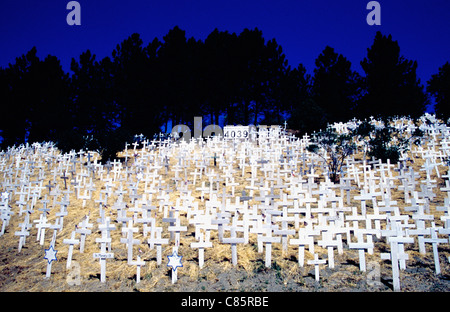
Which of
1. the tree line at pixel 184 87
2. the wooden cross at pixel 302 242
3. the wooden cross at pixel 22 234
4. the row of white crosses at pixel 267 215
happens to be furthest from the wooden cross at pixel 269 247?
the tree line at pixel 184 87

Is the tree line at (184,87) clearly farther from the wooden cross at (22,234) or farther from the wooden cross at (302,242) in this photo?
the wooden cross at (302,242)

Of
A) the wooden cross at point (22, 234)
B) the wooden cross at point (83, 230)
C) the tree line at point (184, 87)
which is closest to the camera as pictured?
the wooden cross at point (83, 230)

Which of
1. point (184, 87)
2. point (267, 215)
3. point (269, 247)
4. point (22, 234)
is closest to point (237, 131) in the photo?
point (184, 87)

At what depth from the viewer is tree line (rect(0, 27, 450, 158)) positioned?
27.5 metres

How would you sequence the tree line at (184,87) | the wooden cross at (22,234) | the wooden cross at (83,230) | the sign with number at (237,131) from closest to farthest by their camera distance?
the wooden cross at (83,230), the wooden cross at (22,234), the sign with number at (237,131), the tree line at (184,87)

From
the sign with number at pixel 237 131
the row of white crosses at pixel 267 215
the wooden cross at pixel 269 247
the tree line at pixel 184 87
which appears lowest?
the wooden cross at pixel 269 247

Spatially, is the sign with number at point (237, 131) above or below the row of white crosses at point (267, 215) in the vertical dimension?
above

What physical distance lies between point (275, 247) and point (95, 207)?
576cm

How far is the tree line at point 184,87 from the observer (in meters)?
27.5

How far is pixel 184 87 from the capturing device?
28.9 meters

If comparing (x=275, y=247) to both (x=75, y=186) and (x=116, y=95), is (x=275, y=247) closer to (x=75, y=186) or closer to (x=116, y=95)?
(x=75, y=186)

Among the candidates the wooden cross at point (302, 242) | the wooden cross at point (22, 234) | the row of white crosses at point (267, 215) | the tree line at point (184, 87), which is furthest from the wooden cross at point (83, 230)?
the tree line at point (184, 87)

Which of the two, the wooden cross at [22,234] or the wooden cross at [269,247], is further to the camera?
the wooden cross at [22,234]

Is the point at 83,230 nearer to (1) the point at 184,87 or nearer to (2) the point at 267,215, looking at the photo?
(2) the point at 267,215
